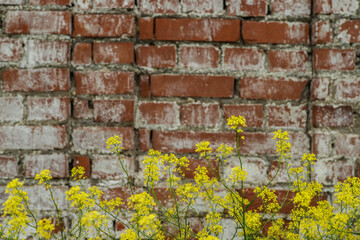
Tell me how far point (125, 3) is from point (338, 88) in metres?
0.90

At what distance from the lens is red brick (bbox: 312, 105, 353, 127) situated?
148cm

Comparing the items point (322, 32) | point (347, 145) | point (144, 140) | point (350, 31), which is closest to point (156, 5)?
point (144, 140)

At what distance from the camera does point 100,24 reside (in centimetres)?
147

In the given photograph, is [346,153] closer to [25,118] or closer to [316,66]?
[316,66]

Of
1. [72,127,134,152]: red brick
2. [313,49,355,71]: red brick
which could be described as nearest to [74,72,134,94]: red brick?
[72,127,134,152]: red brick

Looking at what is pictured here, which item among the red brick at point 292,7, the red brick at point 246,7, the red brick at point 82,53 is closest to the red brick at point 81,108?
the red brick at point 82,53

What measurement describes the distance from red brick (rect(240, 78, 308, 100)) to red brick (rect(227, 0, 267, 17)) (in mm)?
Result: 266

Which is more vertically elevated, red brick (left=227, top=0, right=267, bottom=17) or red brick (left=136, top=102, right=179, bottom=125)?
red brick (left=227, top=0, right=267, bottom=17)

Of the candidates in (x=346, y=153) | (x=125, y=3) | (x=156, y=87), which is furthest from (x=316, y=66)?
(x=125, y=3)

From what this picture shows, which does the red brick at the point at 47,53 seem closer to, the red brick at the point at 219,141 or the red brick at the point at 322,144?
the red brick at the point at 219,141

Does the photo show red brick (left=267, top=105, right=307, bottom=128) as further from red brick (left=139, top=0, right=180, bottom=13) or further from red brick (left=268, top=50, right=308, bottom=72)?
red brick (left=139, top=0, right=180, bottom=13)

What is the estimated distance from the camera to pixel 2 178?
4.78 ft

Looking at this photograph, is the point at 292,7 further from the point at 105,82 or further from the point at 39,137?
the point at 39,137

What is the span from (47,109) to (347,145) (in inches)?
46.4
